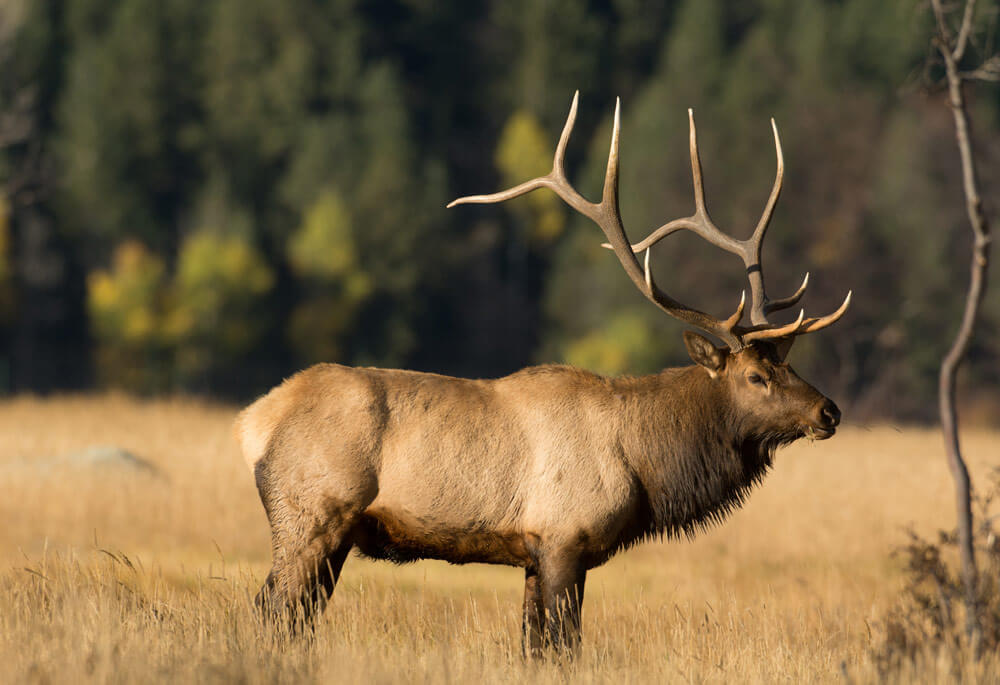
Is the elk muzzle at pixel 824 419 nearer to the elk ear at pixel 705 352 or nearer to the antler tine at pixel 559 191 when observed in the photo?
the elk ear at pixel 705 352

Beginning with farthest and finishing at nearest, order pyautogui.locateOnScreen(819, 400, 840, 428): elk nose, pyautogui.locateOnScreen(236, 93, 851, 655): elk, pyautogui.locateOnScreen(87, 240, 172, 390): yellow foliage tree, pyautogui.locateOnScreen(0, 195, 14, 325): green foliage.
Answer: pyautogui.locateOnScreen(87, 240, 172, 390): yellow foliage tree
pyautogui.locateOnScreen(0, 195, 14, 325): green foliage
pyautogui.locateOnScreen(819, 400, 840, 428): elk nose
pyautogui.locateOnScreen(236, 93, 851, 655): elk

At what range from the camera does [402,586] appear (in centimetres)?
1065

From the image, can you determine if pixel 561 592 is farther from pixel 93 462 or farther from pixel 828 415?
pixel 93 462

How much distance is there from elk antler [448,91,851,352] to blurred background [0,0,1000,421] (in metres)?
30.8

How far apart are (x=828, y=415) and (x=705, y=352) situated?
753 mm

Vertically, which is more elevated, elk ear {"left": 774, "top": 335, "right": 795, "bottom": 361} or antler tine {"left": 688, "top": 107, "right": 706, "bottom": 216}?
antler tine {"left": 688, "top": 107, "right": 706, "bottom": 216}

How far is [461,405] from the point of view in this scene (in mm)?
7266

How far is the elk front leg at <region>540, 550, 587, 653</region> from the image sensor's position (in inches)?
274

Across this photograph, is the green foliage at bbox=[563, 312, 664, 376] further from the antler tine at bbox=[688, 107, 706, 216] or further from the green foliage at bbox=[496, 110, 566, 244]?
the antler tine at bbox=[688, 107, 706, 216]

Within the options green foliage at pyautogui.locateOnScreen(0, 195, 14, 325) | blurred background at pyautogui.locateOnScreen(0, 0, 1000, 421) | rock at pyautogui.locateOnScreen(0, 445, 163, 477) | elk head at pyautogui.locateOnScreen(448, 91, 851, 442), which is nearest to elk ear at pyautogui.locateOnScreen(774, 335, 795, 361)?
elk head at pyautogui.locateOnScreen(448, 91, 851, 442)

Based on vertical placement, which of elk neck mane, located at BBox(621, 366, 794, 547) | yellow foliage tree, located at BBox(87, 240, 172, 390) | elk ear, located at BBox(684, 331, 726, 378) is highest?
elk ear, located at BBox(684, 331, 726, 378)

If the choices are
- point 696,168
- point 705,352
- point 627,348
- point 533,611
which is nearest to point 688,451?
point 705,352

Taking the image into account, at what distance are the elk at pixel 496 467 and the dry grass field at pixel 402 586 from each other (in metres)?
0.40

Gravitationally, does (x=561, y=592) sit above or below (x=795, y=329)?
below
